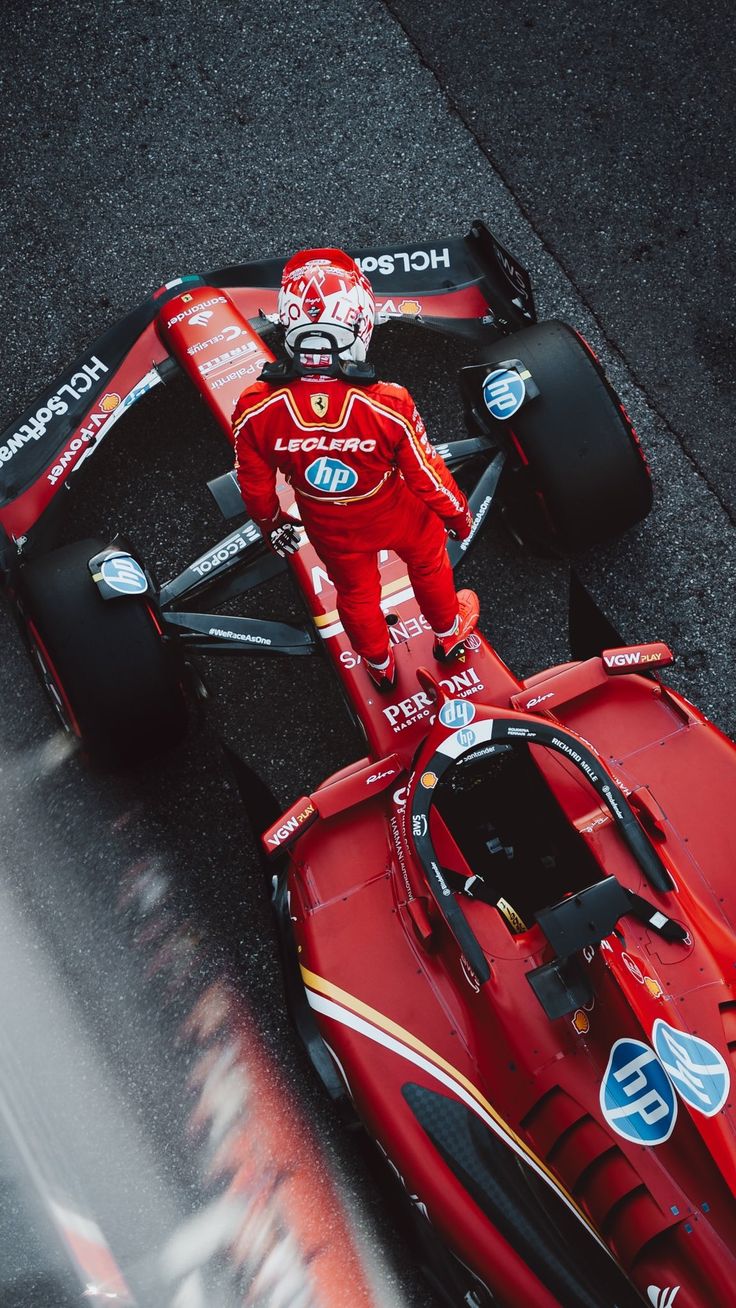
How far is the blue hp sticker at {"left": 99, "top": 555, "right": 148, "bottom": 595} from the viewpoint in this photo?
10.7 ft

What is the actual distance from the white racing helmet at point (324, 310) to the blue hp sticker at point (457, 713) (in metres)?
0.93

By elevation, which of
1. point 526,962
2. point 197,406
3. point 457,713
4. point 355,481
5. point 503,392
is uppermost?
point 197,406

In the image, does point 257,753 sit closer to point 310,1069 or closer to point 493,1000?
point 310,1069

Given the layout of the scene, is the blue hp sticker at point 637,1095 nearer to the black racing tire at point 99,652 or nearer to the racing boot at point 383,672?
the racing boot at point 383,672

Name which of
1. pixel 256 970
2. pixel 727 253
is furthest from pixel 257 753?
pixel 727 253

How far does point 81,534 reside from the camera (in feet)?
13.2

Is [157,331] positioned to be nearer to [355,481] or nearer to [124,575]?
[124,575]

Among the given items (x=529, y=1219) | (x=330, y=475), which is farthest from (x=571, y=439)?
(x=529, y=1219)

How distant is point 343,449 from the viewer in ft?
8.35

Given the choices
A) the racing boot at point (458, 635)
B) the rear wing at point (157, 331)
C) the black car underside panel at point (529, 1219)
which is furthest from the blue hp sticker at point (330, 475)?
the black car underside panel at point (529, 1219)

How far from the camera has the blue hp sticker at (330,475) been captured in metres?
2.58

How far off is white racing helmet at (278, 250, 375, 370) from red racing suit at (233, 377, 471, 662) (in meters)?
0.06

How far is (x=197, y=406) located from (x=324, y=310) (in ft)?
5.75

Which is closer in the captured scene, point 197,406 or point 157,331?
point 157,331
